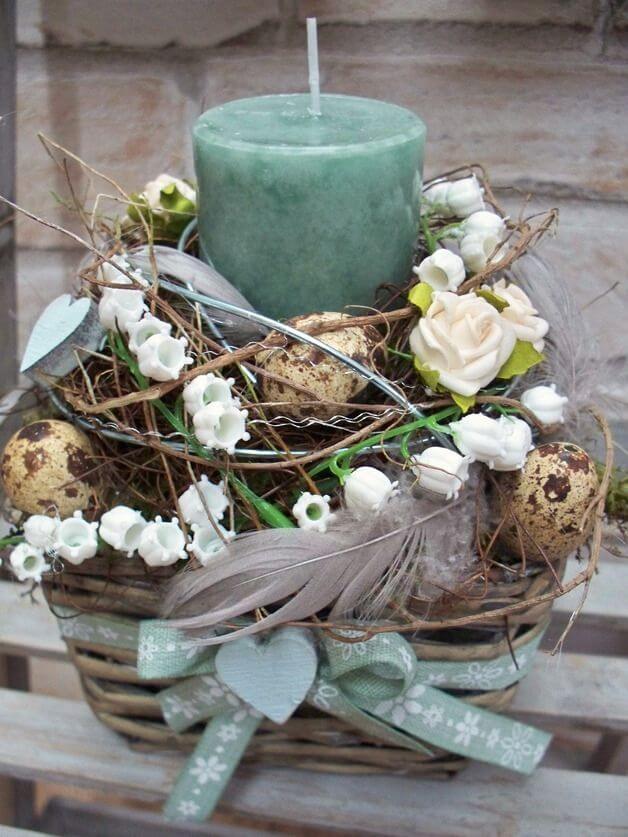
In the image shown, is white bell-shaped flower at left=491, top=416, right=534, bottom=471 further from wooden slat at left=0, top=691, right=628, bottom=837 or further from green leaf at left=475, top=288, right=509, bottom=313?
wooden slat at left=0, top=691, right=628, bottom=837

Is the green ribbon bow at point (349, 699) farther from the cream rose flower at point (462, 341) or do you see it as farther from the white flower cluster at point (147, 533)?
the cream rose flower at point (462, 341)

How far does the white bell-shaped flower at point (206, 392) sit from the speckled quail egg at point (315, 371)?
34 millimetres

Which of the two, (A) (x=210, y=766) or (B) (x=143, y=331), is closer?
(B) (x=143, y=331)

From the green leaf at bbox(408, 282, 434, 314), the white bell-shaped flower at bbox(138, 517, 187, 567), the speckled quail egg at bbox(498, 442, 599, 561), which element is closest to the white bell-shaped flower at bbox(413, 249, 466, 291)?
the green leaf at bbox(408, 282, 434, 314)

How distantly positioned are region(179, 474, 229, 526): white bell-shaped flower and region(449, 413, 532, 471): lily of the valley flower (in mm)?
139

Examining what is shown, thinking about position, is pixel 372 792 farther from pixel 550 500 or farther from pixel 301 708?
pixel 550 500

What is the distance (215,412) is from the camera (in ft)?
1.47

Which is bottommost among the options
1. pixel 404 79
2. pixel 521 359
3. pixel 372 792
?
pixel 372 792

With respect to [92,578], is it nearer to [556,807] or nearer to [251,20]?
[556,807]

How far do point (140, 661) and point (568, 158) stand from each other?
0.67m

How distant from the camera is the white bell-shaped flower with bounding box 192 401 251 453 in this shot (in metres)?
0.45

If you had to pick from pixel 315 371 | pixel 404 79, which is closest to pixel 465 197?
pixel 315 371

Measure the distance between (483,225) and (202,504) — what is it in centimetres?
27

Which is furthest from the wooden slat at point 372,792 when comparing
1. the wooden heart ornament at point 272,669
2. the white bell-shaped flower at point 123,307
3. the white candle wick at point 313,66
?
the white candle wick at point 313,66
